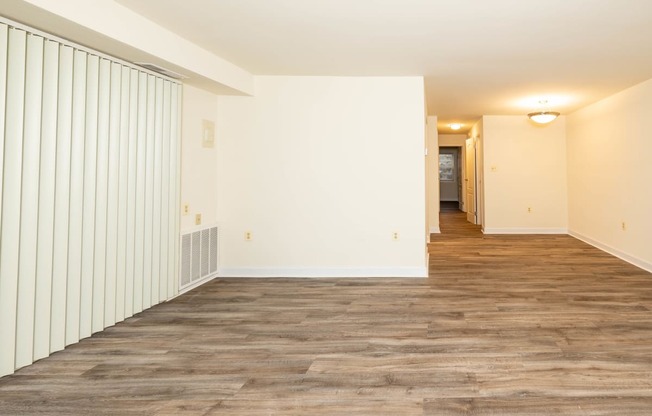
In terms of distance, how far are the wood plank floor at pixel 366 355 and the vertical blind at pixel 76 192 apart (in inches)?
8.8

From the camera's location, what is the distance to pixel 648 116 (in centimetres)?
497

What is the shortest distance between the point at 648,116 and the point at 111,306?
6.31m

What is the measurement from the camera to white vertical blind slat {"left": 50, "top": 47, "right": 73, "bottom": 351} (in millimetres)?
2650

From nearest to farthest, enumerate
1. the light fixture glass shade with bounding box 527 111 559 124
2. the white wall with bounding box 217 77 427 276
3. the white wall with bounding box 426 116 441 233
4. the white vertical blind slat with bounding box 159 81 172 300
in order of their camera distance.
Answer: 1. the white vertical blind slat with bounding box 159 81 172 300
2. the white wall with bounding box 217 77 427 276
3. the light fixture glass shade with bounding box 527 111 559 124
4. the white wall with bounding box 426 116 441 233

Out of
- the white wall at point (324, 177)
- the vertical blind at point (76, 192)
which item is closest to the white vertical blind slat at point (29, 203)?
the vertical blind at point (76, 192)

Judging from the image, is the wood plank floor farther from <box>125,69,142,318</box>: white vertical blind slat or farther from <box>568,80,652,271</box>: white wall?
<box>568,80,652,271</box>: white wall

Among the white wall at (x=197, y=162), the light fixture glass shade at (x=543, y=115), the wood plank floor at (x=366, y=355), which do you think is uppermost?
the light fixture glass shade at (x=543, y=115)

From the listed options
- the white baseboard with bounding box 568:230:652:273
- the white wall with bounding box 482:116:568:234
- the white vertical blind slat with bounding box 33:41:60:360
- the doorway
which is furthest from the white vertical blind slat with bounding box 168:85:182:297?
the doorway

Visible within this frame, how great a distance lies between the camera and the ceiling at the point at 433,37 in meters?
2.85

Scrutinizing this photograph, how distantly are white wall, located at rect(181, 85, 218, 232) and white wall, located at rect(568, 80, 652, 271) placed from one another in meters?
5.38

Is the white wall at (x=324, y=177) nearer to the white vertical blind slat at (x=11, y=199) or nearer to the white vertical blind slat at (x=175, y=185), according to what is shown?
the white vertical blind slat at (x=175, y=185)

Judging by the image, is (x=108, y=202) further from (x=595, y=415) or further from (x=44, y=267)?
(x=595, y=415)

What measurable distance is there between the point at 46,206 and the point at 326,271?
2993 mm

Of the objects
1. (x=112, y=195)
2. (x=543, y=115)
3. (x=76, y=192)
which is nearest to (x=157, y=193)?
(x=112, y=195)
